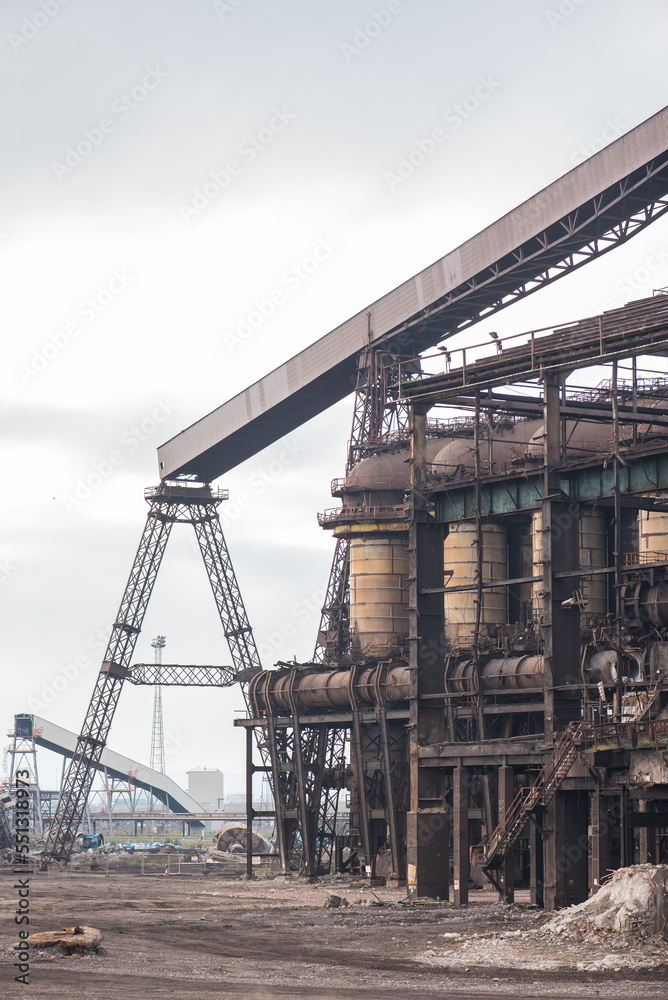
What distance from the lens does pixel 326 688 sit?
48.4 m

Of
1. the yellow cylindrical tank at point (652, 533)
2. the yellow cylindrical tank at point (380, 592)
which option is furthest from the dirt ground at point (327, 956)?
the yellow cylindrical tank at point (380, 592)

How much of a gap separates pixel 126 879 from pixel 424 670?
24.0 metres

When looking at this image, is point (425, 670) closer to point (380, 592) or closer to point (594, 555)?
point (594, 555)

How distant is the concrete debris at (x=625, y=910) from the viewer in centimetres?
2217

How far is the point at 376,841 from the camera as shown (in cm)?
4722

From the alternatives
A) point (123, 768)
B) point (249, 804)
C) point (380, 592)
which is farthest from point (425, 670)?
point (123, 768)

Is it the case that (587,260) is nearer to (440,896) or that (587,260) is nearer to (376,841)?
(376,841)

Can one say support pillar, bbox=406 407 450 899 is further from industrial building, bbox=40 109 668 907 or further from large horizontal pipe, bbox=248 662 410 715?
large horizontal pipe, bbox=248 662 410 715

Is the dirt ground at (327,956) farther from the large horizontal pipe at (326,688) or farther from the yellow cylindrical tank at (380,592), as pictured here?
the yellow cylindrical tank at (380,592)

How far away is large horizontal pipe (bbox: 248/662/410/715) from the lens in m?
46.0

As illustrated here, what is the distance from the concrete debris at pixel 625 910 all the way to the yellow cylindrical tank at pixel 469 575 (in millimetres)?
23421

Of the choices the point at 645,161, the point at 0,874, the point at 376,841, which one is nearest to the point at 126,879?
the point at 0,874

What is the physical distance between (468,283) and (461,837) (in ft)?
A: 82.0

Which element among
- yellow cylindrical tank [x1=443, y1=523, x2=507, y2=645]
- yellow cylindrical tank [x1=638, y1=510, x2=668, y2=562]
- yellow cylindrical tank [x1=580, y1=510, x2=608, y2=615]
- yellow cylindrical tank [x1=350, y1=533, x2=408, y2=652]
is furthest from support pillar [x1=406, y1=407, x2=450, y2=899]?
yellow cylindrical tank [x1=350, y1=533, x2=408, y2=652]
